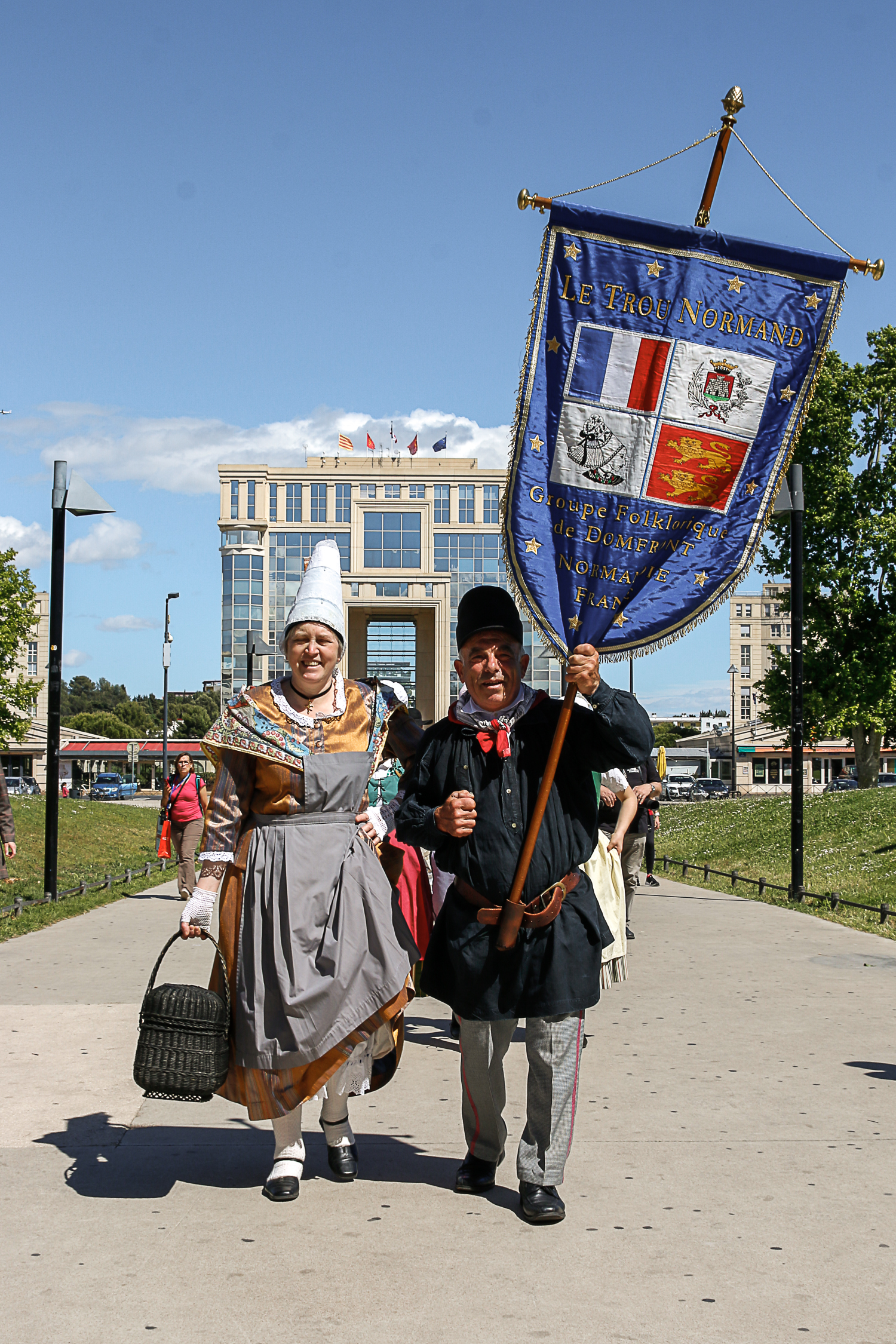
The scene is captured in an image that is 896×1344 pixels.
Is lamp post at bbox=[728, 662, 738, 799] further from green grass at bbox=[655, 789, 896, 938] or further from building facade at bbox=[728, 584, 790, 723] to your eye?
green grass at bbox=[655, 789, 896, 938]

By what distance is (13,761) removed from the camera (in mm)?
96500

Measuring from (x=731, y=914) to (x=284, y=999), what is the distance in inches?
409

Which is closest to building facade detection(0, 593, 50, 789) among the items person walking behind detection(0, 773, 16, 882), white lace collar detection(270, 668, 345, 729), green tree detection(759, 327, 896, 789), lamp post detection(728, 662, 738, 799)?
lamp post detection(728, 662, 738, 799)

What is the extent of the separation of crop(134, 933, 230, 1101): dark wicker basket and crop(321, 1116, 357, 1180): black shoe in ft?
1.94

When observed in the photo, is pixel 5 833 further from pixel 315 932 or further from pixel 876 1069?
pixel 876 1069

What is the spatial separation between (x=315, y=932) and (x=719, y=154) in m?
3.30

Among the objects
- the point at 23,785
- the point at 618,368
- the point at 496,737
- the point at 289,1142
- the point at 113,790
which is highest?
the point at 618,368

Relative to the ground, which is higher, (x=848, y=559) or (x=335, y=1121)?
(x=848, y=559)

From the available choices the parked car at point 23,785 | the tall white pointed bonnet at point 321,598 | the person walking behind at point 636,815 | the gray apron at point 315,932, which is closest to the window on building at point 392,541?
the parked car at point 23,785

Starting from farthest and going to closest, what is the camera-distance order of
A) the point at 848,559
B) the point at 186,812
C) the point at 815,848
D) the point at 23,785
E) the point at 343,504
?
the point at 343,504 → the point at 23,785 → the point at 848,559 → the point at 815,848 → the point at 186,812

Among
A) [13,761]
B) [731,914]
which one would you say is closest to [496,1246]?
[731,914]

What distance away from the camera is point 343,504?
84750mm

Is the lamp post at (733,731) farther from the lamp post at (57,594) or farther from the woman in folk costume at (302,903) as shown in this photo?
the woman in folk costume at (302,903)

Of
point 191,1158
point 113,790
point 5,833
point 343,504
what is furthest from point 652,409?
point 343,504
